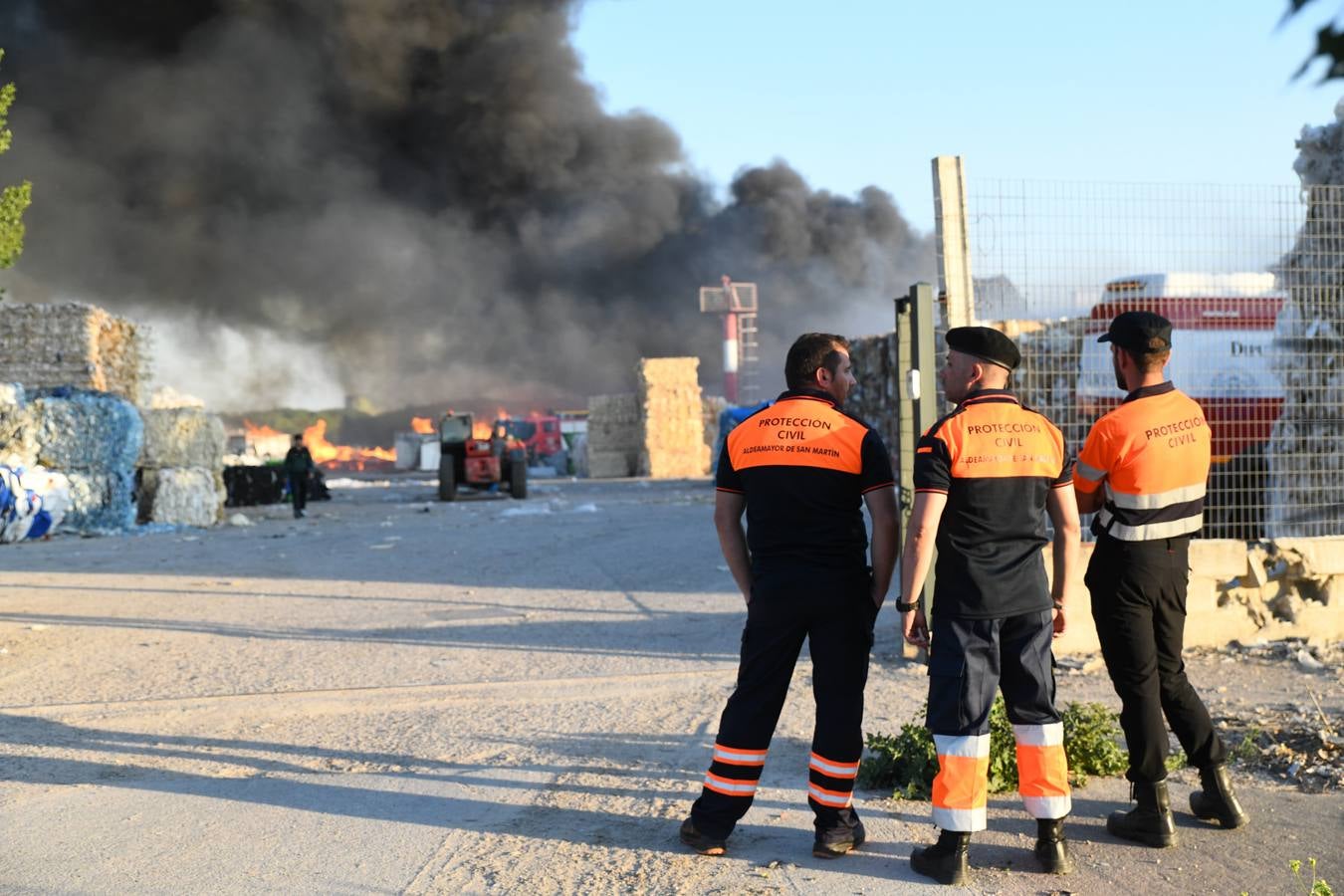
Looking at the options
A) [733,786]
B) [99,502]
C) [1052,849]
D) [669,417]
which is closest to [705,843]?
[733,786]

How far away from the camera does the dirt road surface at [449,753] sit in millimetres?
3328

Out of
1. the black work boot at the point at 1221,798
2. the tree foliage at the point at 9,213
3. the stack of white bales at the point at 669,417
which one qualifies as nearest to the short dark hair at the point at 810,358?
the black work boot at the point at 1221,798

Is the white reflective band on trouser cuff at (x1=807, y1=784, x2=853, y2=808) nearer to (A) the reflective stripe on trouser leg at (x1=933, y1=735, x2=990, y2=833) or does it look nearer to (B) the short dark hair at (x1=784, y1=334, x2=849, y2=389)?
(A) the reflective stripe on trouser leg at (x1=933, y1=735, x2=990, y2=833)

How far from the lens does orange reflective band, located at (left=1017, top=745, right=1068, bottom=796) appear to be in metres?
3.30

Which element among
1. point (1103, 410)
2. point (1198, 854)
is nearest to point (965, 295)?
point (1103, 410)

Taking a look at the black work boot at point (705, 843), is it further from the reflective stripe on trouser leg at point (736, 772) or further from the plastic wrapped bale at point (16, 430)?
the plastic wrapped bale at point (16, 430)

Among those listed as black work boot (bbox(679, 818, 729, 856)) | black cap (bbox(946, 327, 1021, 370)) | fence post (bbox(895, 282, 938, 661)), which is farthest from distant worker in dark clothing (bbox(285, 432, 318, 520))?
black cap (bbox(946, 327, 1021, 370))

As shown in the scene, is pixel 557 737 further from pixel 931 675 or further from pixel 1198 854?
pixel 1198 854

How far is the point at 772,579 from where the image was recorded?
11.3ft

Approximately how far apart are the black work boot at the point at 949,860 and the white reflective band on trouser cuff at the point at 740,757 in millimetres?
538

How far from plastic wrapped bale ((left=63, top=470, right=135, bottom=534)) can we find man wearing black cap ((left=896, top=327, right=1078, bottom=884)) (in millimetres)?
14713

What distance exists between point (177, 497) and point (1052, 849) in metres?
15.4

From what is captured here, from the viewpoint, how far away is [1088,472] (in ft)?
12.2

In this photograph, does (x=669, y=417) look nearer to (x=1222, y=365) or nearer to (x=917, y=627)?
(x=1222, y=365)
